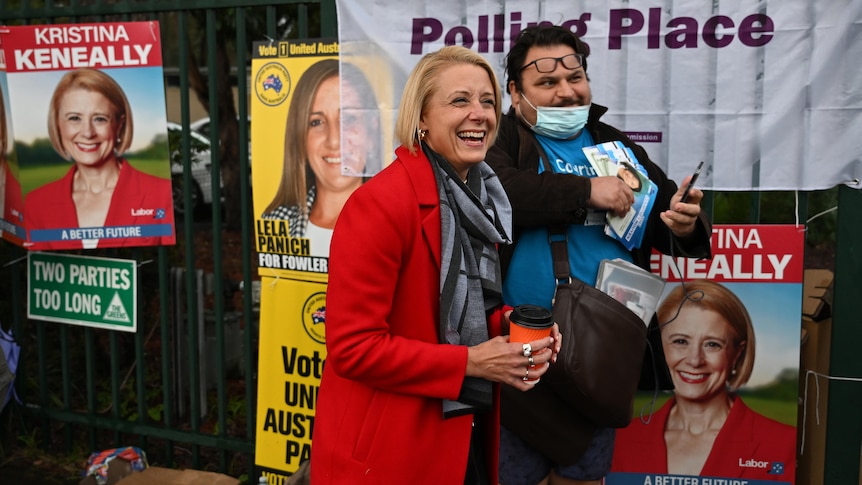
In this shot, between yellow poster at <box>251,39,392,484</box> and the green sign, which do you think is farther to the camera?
the green sign

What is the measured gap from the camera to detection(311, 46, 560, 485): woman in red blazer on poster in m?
2.09

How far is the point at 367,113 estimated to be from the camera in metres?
3.86

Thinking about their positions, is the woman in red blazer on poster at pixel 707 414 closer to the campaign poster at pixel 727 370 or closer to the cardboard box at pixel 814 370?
the campaign poster at pixel 727 370

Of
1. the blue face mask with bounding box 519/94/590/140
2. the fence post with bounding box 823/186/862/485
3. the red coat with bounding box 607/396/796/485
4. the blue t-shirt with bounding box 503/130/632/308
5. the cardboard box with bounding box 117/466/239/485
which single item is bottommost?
the cardboard box with bounding box 117/466/239/485

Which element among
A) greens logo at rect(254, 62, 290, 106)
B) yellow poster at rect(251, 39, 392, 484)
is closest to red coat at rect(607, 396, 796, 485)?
yellow poster at rect(251, 39, 392, 484)

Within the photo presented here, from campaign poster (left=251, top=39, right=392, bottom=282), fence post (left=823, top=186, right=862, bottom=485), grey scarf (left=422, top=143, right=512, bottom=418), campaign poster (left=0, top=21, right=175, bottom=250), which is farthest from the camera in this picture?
campaign poster (left=0, top=21, right=175, bottom=250)

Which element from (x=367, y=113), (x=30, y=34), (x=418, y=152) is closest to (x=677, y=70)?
(x=367, y=113)

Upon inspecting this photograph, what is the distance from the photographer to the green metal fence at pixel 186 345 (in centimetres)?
354

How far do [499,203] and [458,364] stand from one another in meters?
0.58

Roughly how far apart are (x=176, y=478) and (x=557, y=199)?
253cm

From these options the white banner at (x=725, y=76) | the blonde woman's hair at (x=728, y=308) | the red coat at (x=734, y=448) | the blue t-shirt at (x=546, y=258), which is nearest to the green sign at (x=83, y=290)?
the white banner at (x=725, y=76)

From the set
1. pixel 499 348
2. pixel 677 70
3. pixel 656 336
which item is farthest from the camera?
pixel 677 70

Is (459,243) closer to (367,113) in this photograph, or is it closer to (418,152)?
(418,152)

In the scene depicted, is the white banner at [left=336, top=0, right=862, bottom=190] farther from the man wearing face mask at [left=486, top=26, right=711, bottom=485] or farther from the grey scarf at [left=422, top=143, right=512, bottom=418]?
the grey scarf at [left=422, top=143, right=512, bottom=418]
